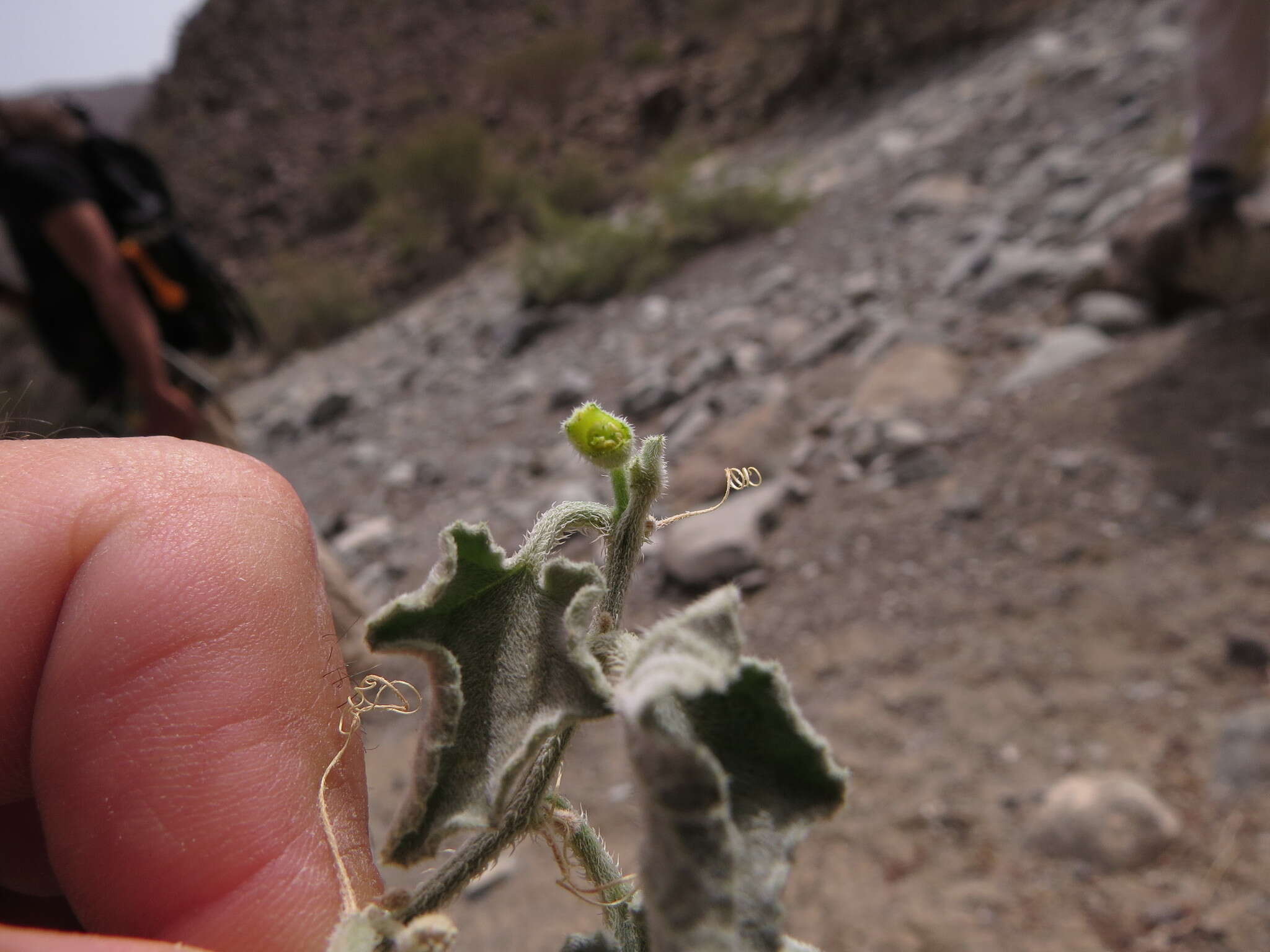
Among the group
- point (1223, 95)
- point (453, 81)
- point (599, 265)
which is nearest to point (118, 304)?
point (599, 265)

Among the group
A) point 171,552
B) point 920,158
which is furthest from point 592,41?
point 171,552

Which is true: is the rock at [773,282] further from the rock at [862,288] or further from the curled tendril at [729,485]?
the curled tendril at [729,485]

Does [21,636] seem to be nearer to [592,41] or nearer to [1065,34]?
[1065,34]

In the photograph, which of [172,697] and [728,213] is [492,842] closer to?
[172,697]

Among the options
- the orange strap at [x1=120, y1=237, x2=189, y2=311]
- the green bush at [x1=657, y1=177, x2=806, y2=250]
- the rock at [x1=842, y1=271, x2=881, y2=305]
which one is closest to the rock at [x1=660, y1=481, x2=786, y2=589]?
the rock at [x1=842, y1=271, x2=881, y2=305]

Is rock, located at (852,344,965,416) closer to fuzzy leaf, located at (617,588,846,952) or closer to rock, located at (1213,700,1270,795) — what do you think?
rock, located at (1213,700,1270,795)

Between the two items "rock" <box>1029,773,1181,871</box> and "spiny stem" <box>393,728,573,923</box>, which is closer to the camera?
"spiny stem" <box>393,728,573,923</box>
